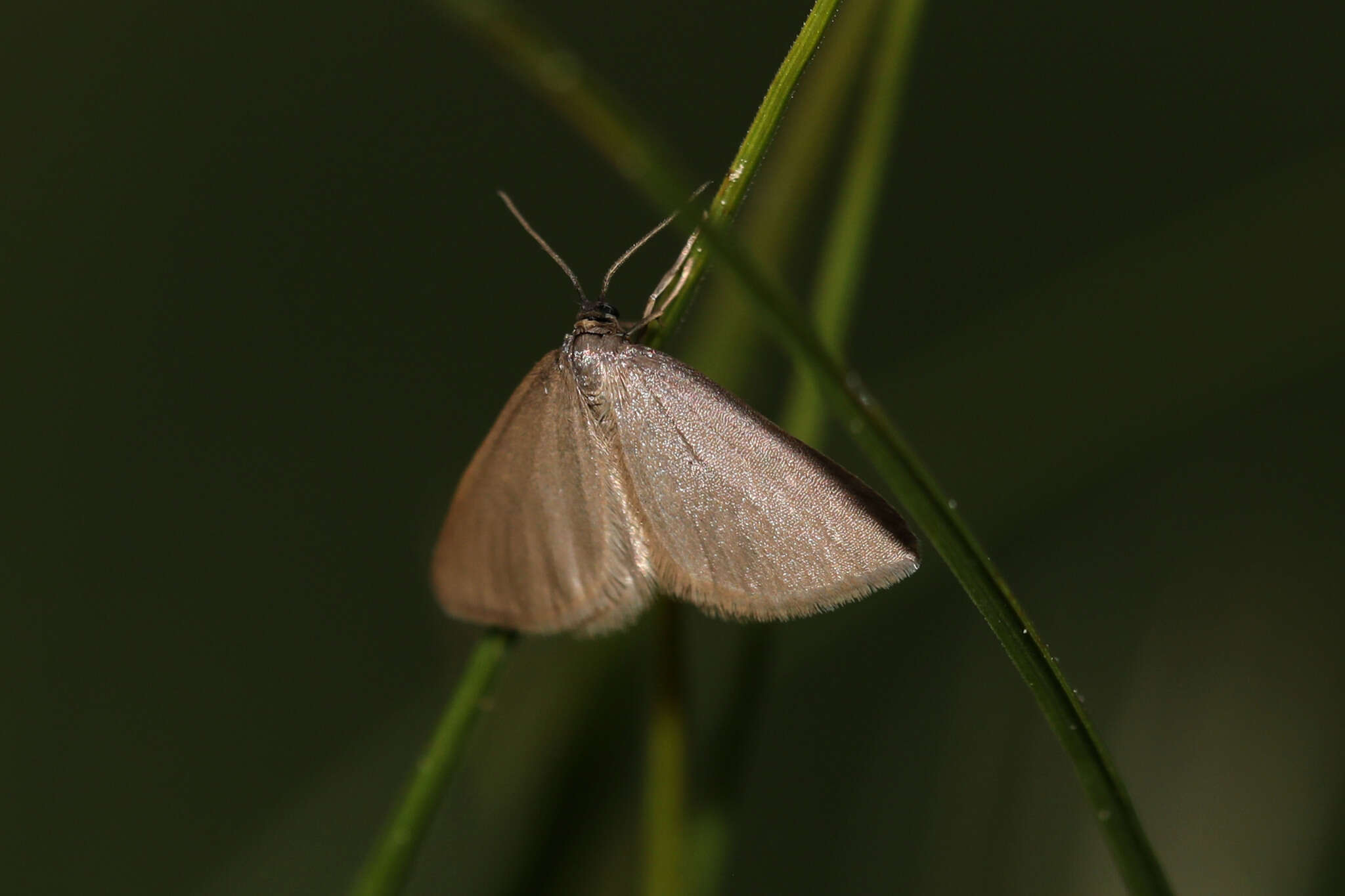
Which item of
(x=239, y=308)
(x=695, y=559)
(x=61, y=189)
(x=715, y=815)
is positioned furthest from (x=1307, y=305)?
(x=61, y=189)

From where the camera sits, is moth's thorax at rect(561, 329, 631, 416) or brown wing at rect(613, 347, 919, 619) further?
moth's thorax at rect(561, 329, 631, 416)

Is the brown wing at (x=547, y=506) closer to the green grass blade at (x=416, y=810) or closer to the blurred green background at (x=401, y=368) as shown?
the blurred green background at (x=401, y=368)

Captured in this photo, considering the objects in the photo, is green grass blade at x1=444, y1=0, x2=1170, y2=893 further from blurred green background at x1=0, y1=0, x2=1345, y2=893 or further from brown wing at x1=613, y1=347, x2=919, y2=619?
blurred green background at x1=0, y1=0, x2=1345, y2=893

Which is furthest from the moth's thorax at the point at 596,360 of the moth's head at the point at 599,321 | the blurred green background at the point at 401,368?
the blurred green background at the point at 401,368

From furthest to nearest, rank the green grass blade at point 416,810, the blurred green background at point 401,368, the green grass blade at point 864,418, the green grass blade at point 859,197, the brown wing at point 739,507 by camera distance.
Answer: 1. the blurred green background at point 401,368
2. the brown wing at point 739,507
3. the green grass blade at point 859,197
4. the green grass blade at point 416,810
5. the green grass blade at point 864,418

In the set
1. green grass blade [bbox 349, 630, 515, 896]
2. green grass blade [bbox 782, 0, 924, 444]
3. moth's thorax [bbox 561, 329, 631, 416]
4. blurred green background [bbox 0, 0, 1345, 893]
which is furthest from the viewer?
blurred green background [bbox 0, 0, 1345, 893]

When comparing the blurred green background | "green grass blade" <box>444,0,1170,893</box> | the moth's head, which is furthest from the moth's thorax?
"green grass blade" <box>444,0,1170,893</box>
